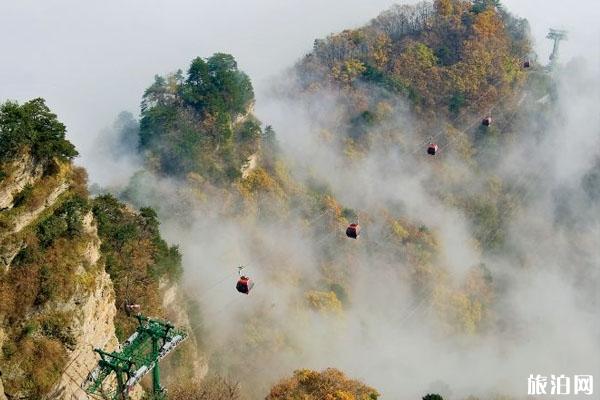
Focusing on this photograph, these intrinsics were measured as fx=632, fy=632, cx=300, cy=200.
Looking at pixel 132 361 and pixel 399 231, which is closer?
pixel 132 361

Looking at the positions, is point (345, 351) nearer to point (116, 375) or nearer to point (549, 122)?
point (116, 375)

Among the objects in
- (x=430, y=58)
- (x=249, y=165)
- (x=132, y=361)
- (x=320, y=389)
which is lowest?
(x=132, y=361)

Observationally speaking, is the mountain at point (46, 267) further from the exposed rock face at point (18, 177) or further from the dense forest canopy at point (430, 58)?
the dense forest canopy at point (430, 58)

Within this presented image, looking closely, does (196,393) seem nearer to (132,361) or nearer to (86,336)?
(132,361)

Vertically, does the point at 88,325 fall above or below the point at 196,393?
below

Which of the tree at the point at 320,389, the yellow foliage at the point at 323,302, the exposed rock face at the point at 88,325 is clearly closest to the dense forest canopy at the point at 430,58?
the yellow foliage at the point at 323,302

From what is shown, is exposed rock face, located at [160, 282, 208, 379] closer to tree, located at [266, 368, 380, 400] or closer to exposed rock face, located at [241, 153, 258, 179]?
tree, located at [266, 368, 380, 400]

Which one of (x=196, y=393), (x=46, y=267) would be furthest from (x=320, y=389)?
(x=46, y=267)
